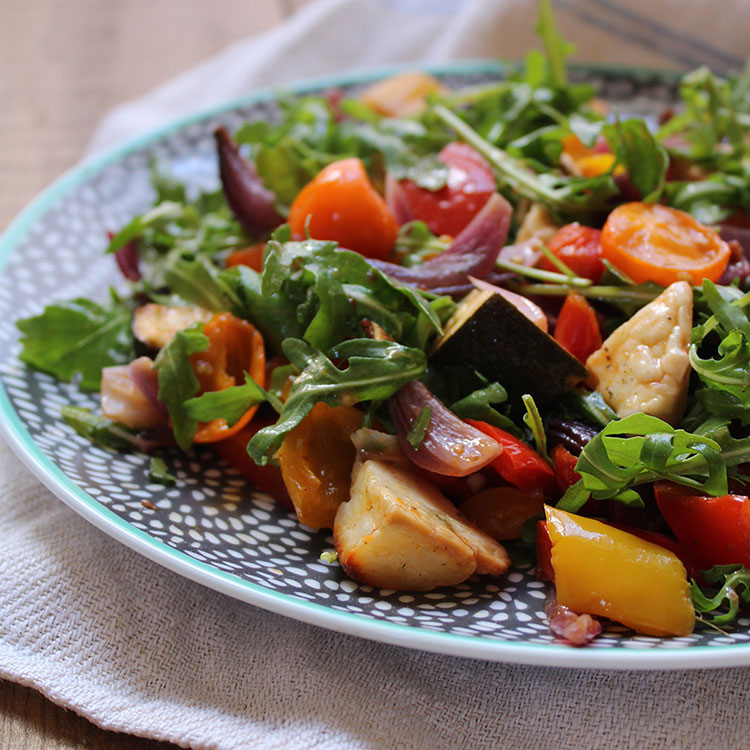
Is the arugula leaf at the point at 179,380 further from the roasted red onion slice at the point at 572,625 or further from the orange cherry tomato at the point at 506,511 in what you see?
the roasted red onion slice at the point at 572,625

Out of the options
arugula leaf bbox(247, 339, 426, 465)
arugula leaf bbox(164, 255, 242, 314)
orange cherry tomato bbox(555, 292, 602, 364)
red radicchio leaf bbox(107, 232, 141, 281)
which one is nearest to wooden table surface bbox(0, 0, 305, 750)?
red radicchio leaf bbox(107, 232, 141, 281)

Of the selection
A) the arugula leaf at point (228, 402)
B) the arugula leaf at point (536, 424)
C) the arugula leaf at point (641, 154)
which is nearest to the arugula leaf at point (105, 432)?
the arugula leaf at point (228, 402)

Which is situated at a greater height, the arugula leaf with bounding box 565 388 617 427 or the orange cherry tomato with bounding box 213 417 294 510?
the arugula leaf with bounding box 565 388 617 427

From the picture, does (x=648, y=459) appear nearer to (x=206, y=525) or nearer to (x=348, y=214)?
(x=206, y=525)

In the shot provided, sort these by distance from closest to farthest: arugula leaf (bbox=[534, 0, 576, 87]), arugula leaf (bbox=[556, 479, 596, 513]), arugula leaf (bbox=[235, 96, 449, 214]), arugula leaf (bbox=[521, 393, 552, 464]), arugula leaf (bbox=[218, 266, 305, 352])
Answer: arugula leaf (bbox=[556, 479, 596, 513]), arugula leaf (bbox=[521, 393, 552, 464]), arugula leaf (bbox=[218, 266, 305, 352]), arugula leaf (bbox=[235, 96, 449, 214]), arugula leaf (bbox=[534, 0, 576, 87])

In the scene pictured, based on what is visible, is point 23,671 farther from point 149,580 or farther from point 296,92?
point 296,92

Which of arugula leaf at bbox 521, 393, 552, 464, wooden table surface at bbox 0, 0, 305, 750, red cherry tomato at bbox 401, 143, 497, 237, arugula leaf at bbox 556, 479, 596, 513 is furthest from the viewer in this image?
wooden table surface at bbox 0, 0, 305, 750

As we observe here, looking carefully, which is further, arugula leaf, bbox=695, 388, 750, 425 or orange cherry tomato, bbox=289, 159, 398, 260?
orange cherry tomato, bbox=289, 159, 398, 260

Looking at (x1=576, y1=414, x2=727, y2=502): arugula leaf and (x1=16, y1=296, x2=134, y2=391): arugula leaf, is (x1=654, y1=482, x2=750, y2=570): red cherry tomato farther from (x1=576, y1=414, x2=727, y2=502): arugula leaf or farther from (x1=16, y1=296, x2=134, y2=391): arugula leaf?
(x1=16, y1=296, x2=134, y2=391): arugula leaf
